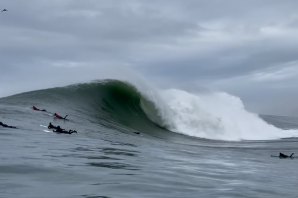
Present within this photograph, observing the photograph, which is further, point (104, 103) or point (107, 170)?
point (104, 103)

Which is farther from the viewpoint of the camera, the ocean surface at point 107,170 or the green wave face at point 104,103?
the green wave face at point 104,103

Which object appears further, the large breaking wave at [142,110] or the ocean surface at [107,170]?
the large breaking wave at [142,110]

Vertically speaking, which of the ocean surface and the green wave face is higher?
the green wave face

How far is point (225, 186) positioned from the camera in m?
8.98

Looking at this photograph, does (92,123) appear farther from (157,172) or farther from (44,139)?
(157,172)

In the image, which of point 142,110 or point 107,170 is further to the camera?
point 142,110

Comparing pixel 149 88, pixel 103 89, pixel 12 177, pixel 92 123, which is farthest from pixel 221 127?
pixel 12 177

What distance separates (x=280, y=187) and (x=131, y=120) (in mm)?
19190

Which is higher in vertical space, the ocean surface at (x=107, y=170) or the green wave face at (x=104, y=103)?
the green wave face at (x=104, y=103)

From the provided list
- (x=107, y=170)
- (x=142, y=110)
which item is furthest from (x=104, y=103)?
(x=107, y=170)

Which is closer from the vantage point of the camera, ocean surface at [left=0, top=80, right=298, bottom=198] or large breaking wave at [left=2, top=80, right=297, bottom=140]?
ocean surface at [left=0, top=80, right=298, bottom=198]

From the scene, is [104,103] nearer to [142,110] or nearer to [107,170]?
[142,110]

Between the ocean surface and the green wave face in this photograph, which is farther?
the green wave face

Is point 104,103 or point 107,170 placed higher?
point 104,103
